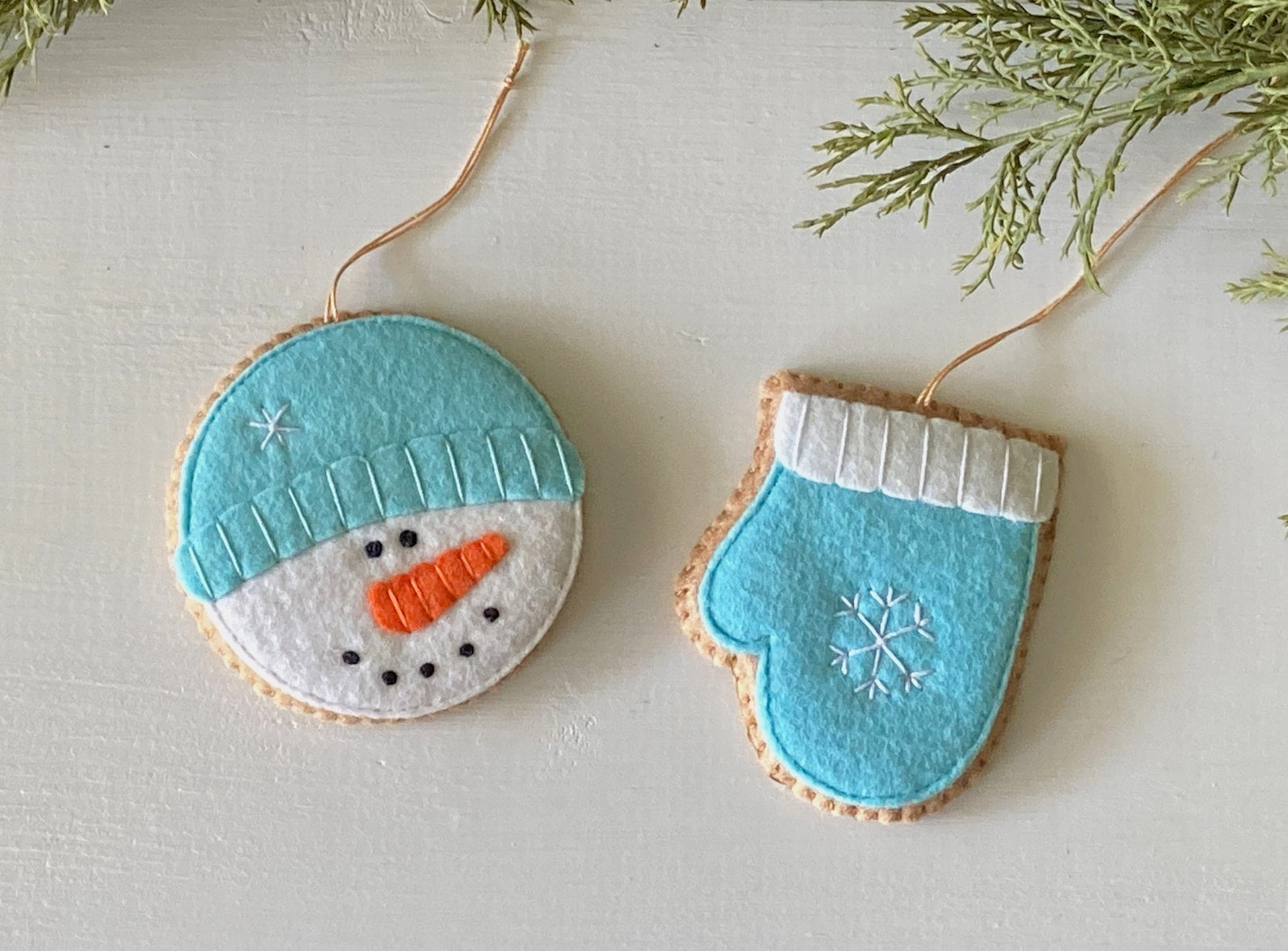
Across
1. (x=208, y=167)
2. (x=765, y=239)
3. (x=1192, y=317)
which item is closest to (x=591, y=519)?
(x=765, y=239)

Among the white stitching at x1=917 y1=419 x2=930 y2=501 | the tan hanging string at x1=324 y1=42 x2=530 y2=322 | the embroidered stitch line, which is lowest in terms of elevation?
the white stitching at x1=917 y1=419 x2=930 y2=501

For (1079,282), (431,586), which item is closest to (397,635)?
(431,586)

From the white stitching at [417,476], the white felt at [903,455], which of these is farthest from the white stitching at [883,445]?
the white stitching at [417,476]

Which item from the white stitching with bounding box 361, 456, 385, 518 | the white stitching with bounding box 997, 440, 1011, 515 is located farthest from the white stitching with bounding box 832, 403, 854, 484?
the white stitching with bounding box 361, 456, 385, 518

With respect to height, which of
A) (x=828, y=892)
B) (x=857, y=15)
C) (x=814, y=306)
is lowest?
(x=828, y=892)

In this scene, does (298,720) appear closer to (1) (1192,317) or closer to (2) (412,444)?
(2) (412,444)

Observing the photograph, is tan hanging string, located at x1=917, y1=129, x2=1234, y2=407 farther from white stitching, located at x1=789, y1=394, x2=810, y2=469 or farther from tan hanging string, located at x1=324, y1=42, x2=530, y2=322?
tan hanging string, located at x1=324, y1=42, x2=530, y2=322

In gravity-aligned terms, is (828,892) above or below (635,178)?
below
